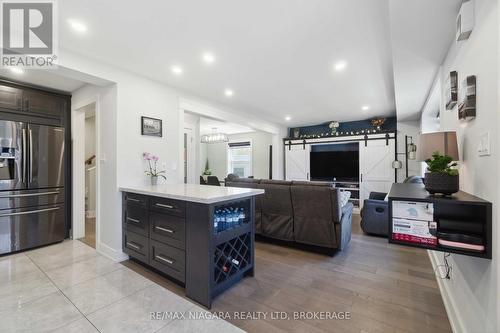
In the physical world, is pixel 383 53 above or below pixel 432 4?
above

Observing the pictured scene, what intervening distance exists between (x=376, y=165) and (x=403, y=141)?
2.69 ft

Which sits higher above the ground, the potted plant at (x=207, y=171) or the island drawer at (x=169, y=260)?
the potted plant at (x=207, y=171)

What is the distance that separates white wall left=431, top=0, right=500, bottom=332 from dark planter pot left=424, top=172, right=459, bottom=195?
11 cm

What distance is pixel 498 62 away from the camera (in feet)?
3.35

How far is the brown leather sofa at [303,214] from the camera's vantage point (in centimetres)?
299

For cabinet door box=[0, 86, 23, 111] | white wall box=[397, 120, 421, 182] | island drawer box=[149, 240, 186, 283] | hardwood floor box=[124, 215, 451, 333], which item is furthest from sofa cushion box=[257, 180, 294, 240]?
white wall box=[397, 120, 421, 182]

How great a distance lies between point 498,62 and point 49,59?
11.7 ft

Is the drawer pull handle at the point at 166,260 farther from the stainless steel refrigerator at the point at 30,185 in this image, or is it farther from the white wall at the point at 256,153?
the white wall at the point at 256,153

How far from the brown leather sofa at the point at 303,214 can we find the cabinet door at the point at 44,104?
3.28m

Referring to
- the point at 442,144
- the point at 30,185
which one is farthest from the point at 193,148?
the point at 442,144

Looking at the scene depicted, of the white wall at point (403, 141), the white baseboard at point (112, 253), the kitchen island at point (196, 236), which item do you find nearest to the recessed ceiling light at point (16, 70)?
the kitchen island at point (196, 236)

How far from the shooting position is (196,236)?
6.64 feet

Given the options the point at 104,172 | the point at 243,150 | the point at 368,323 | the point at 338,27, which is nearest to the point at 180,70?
the point at 104,172

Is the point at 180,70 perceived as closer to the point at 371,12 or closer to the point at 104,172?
the point at 104,172
